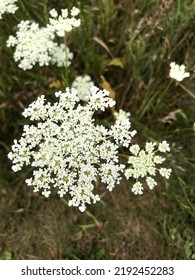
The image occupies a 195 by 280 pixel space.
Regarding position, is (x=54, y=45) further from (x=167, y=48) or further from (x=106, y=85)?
(x=167, y=48)

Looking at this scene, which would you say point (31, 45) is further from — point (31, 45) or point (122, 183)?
point (122, 183)

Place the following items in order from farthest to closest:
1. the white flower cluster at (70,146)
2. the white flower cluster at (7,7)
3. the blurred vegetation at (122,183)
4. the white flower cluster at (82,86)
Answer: the blurred vegetation at (122,183), the white flower cluster at (82,86), the white flower cluster at (7,7), the white flower cluster at (70,146)

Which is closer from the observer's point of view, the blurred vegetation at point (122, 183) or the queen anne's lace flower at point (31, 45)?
the queen anne's lace flower at point (31, 45)

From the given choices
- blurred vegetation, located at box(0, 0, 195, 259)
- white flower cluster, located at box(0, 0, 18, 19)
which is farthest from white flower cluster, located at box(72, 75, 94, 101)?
white flower cluster, located at box(0, 0, 18, 19)

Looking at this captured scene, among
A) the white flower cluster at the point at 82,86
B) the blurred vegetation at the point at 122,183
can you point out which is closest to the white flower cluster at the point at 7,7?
the blurred vegetation at the point at 122,183

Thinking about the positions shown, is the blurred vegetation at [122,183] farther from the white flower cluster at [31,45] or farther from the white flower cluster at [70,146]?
the white flower cluster at [70,146]

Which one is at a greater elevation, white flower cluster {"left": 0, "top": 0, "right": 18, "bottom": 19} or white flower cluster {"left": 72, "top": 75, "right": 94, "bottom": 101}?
white flower cluster {"left": 0, "top": 0, "right": 18, "bottom": 19}

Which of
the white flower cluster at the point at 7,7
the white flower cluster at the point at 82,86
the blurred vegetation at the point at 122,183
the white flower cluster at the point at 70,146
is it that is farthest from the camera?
the blurred vegetation at the point at 122,183

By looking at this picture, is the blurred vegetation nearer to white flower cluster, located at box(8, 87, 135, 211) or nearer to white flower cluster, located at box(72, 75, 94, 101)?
white flower cluster, located at box(72, 75, 94, 101)
